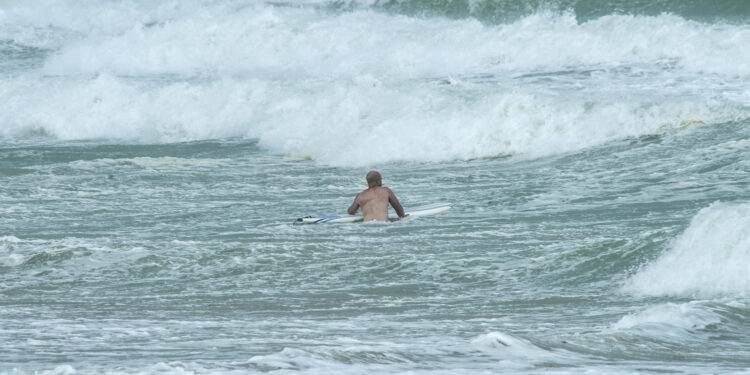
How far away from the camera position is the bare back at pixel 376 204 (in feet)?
38.8

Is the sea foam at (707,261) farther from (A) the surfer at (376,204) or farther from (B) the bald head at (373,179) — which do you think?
(B) the bald head at (373,179)

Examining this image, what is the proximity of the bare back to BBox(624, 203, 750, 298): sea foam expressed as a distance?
3.86 metres

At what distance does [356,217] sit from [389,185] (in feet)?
11.4

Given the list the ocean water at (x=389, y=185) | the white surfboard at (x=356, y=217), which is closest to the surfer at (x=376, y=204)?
the white surfboard at (x=356, y=217)

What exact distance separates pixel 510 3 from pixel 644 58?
693 cm

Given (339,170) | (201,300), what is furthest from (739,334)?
(339,170)

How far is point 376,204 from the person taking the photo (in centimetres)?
1186

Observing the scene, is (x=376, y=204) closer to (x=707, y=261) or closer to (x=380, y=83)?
(x=707, y=261)

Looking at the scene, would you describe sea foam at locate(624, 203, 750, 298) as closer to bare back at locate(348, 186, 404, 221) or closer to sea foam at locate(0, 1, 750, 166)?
bare back at locate(348, 186, 404, 221)

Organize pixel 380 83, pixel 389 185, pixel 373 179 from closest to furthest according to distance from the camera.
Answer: pixel 373 179, pixel 389 185, pixel 380 83

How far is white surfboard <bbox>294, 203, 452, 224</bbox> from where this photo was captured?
11539 millimetres

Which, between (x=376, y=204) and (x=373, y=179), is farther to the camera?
(x=373, y=179)

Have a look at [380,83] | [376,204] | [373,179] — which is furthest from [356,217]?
[380,83]

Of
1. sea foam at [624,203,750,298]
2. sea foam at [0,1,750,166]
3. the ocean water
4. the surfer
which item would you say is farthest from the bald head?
sea foam at [0,1,750,166]
